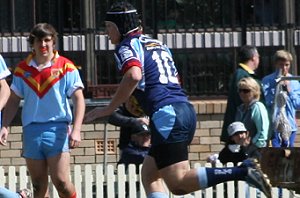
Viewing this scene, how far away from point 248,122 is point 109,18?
10.3 ft

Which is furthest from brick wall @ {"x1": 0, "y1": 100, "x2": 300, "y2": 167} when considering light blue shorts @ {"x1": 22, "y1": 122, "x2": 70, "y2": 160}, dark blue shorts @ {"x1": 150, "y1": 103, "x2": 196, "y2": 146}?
dark blue shorts @ {"x1": 150, "y1": 103, "x2": 196, "y2": 146}

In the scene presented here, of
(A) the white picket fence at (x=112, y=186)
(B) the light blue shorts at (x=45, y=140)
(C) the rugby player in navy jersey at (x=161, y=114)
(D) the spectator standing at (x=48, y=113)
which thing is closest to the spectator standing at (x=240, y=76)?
(A) the white picket fence at (x=112, y=186)

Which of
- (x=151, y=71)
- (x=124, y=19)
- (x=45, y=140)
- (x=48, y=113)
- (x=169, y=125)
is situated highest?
(x=124, y=19)

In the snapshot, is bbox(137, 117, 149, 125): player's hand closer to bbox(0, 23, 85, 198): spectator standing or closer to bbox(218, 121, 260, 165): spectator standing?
bbox(218, 121, 260, 165): spectator standing

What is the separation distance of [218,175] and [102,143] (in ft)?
20.2

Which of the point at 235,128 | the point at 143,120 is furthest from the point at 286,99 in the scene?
the point at 143,120

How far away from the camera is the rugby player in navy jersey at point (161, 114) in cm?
965

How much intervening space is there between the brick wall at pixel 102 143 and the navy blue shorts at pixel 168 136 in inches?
234

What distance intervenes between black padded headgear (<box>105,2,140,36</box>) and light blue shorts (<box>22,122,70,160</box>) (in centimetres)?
130

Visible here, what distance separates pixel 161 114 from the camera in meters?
9.72

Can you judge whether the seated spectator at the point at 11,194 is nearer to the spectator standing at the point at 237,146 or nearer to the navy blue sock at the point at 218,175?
the navy blue sock at the point at 218,175

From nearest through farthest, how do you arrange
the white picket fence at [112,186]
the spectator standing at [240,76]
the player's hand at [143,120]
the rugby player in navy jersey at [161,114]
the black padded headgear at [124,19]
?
the rugby player in navy jersey at [161,114]
the black padded headgear at [124,19]
the player's hand at [143,120]
the white picket fence at [112,186]
the spectator standing at [240,76]

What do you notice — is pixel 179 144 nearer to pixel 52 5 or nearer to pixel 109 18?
pixel 109 18

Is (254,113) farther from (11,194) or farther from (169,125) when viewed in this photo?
(169,125)
